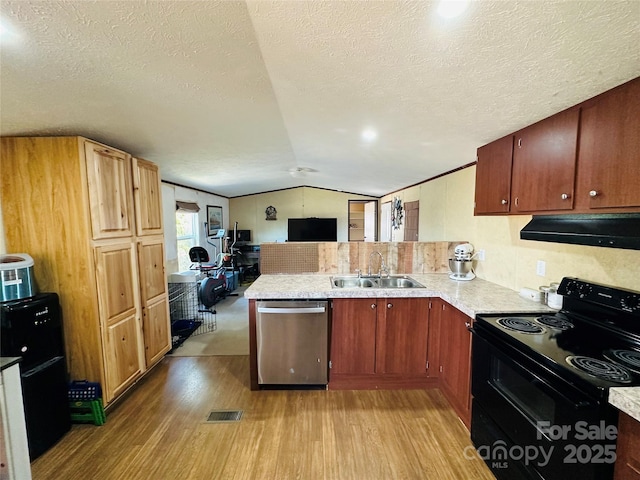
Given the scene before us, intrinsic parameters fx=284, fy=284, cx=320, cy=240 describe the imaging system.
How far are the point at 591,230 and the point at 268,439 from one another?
239cm

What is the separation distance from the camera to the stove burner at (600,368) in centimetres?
117

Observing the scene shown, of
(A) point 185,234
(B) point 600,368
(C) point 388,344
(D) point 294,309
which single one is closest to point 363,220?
(A) point 185,234

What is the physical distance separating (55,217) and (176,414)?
70.0 inches

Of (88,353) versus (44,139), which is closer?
(44,139)

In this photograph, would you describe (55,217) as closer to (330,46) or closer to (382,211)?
(330,46)

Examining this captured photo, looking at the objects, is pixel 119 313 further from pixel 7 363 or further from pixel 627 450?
pixel 627 450

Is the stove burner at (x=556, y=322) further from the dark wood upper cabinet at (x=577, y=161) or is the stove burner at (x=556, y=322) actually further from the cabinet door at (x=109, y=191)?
the cabinet door at (x=109, y=191)

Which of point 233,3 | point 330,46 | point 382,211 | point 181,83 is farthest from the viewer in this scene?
point 382,211

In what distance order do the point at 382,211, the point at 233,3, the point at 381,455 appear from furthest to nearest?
the point at 382,211, the point at 381,455, the point at 233,3

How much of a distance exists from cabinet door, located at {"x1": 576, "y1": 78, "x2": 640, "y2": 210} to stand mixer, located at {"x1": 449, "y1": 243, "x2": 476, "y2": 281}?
1.29 meters

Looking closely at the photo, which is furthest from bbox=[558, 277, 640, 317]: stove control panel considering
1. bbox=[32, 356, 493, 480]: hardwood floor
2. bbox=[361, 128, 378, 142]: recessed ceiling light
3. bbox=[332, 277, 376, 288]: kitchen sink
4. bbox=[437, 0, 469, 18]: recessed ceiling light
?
bbox=[361, 128, 378, 142]: recessed ceiling light

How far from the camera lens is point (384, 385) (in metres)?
2.63

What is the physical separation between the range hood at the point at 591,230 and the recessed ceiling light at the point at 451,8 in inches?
47.7

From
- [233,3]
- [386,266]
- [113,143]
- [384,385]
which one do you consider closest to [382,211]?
[386,266]
